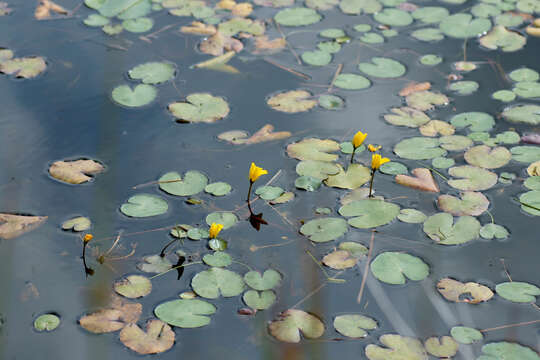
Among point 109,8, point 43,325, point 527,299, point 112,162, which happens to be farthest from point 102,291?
point 109,8

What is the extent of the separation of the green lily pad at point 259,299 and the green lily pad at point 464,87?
1.37m

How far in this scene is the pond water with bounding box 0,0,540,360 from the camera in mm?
1831

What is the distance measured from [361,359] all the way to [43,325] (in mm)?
856

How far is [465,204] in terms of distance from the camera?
87.8 inches

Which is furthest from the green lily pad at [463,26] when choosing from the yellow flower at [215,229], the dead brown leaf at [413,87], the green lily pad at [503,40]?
the yellow flower at [215,229]

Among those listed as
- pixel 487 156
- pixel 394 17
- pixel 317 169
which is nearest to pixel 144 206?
pixel 317 169

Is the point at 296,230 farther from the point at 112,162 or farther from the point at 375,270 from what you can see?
the point at 112,162

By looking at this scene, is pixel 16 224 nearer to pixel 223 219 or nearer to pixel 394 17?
pixel 223 219

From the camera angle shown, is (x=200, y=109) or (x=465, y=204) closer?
(x=465, y=204)

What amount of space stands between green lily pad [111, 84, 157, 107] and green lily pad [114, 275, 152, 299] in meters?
0.93

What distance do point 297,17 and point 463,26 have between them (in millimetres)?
804

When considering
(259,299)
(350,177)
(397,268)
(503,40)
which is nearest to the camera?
(259,299)

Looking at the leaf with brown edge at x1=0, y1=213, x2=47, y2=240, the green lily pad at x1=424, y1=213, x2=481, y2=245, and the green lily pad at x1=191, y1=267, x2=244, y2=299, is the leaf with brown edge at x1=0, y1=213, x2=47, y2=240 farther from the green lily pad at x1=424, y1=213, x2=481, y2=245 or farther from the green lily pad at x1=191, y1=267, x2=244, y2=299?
the green lily pad at x1=424, y1=213, x2=481, y2=245

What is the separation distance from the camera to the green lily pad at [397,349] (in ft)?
5.72
